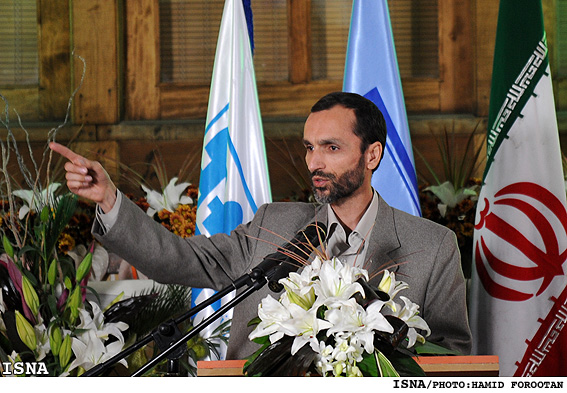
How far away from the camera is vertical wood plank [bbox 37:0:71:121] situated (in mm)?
4828

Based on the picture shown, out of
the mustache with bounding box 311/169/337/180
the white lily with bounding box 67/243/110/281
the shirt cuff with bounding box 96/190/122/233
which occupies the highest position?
the mustache with bounding box 311/169/337/180

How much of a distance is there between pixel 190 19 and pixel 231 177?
85.2 inches

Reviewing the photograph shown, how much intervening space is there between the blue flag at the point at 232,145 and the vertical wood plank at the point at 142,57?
63.0 inches

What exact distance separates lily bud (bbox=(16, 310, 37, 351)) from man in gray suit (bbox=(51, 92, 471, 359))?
0.35 meters

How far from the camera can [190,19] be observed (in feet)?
16.4

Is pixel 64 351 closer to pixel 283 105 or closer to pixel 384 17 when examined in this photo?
pixel 384 17

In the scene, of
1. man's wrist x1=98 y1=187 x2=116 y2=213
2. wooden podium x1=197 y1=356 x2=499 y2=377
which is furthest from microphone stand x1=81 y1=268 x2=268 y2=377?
man's wrist x1=98 y1=187 x2=116 y2=213

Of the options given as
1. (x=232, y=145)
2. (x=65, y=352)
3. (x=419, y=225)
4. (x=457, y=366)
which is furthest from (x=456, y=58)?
(x=457, y=366)

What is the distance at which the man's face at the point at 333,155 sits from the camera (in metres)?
1.96

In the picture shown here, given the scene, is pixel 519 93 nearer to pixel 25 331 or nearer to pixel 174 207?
pixel 174 207

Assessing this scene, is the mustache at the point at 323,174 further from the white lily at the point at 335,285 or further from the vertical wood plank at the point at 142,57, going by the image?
the vertical wood plank at the point at 142,57

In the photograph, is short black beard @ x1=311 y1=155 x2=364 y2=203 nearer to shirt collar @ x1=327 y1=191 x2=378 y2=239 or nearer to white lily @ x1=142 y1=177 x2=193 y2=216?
shirt collar @ x1=327 y1=191 x2=378 y2=239
